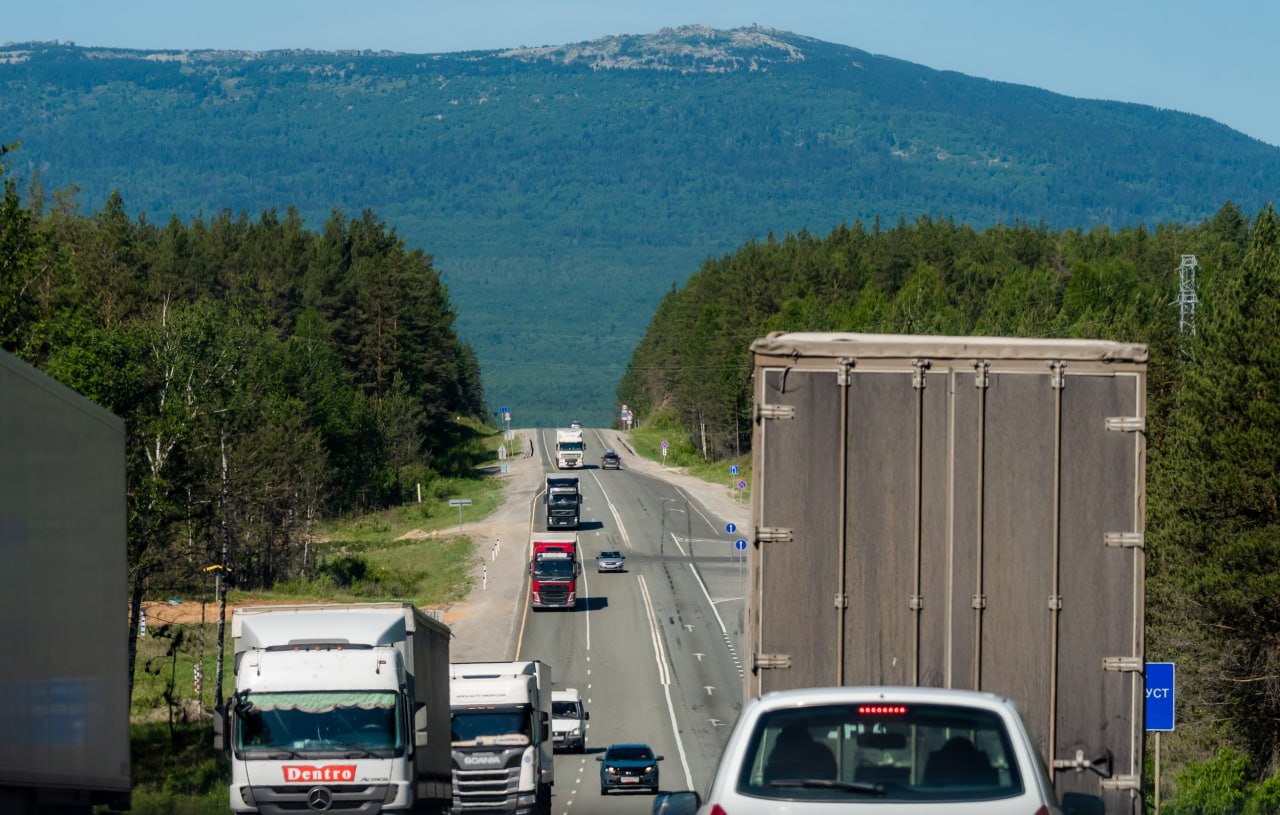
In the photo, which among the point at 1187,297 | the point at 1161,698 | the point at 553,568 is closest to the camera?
the point at 1161,698

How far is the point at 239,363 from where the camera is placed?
263 feet

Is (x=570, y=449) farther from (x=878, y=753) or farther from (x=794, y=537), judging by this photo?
(x=878, y=753)

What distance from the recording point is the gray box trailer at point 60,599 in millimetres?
11172

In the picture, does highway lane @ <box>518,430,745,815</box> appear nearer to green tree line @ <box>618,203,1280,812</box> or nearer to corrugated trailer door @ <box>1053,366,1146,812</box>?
green tree line @ <box>618,203,1280,812</box>

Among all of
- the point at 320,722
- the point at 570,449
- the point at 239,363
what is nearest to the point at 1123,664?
the point at 320,722

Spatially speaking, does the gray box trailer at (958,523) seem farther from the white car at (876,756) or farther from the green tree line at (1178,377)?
the green tree line at (1178,377)

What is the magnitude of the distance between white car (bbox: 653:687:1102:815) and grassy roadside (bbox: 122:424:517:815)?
1862 cm

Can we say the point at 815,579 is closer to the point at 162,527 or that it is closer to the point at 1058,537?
the point at 1058,537

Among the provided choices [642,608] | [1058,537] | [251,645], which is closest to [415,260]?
[642,608]

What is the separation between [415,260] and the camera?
494 feet

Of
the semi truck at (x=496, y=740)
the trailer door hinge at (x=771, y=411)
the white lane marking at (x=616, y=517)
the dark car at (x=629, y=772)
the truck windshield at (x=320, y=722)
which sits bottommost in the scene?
the white lane marking at (x=616, y=517)

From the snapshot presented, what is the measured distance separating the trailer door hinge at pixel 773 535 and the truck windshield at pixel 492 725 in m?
17.2

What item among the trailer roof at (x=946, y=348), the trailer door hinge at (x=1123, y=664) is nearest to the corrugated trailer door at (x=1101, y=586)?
the trailer door hinge at (x=1123, y=664)

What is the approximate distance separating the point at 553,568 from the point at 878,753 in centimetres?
6562
